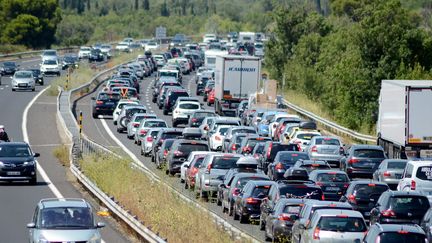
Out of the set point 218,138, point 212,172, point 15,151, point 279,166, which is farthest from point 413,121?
point 15,151

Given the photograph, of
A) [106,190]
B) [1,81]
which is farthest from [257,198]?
[1,81]

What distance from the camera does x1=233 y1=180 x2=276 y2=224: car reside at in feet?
108

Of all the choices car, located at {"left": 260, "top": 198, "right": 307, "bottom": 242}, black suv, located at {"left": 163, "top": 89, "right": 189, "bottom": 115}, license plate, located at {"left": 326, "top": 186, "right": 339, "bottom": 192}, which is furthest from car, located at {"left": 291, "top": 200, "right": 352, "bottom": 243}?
black suv, located at {"left": 163, "top": 89, "right": 189, "bottom": 115}

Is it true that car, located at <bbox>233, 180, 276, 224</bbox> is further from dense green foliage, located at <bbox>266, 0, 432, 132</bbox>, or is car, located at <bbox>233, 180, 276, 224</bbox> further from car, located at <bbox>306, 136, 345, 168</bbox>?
dense green foliage, located at <bbox>266, 0, 432, 132</bbox>

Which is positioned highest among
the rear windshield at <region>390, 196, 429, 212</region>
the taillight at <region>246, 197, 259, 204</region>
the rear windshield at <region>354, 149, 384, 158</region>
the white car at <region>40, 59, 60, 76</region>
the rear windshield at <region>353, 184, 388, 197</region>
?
the rear windshield at <region>390, 196, 429, 212</region>

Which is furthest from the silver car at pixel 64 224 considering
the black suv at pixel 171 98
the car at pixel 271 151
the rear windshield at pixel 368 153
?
the black suv at pixel 171 98

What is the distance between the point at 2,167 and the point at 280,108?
3031cm

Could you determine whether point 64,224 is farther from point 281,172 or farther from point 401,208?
point 281,172

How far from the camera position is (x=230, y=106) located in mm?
72250

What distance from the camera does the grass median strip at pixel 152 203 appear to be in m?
27.4

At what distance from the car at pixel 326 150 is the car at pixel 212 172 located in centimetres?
726

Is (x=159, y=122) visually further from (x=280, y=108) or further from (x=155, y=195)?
(x=155, y=195)

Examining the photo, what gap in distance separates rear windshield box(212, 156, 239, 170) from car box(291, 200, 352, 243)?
1225 centimetres

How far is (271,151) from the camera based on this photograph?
45.2 m
